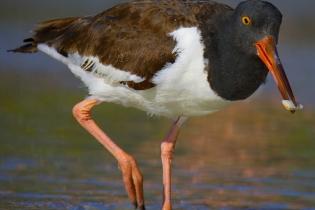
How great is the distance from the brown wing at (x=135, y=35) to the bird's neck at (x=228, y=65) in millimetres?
231

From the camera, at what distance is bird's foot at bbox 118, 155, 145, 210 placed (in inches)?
340

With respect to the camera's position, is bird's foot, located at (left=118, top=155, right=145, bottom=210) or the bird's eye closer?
the bird's eye

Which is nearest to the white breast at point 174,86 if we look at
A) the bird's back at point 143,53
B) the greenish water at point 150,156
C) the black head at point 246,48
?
the bird's back at point 143,53

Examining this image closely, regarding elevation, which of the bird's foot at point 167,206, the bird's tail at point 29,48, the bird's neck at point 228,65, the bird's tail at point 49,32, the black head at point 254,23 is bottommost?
the bird's foot at point 167,206

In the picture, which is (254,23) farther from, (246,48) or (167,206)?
(167,206)

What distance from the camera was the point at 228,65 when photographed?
7.96m

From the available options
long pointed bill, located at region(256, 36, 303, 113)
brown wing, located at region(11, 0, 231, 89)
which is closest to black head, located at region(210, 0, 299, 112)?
long pointed bill, located at region(256, 36, 303, 113)

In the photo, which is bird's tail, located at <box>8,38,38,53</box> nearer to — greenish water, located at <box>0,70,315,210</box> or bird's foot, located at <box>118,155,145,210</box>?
greenish water, located at <box>0,70,315,210</box>

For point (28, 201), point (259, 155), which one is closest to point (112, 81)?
point (28, 201)

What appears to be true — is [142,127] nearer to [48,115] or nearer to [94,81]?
[48,115]

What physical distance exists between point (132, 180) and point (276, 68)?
1.83 metres

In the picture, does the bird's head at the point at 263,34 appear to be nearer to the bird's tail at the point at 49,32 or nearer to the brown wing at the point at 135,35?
the brown wing at the point at 135,35

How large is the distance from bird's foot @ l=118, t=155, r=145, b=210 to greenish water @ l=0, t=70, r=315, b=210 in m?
0.11

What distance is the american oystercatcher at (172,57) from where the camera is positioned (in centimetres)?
791
